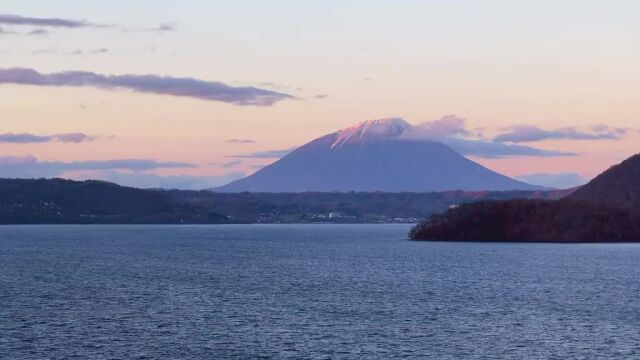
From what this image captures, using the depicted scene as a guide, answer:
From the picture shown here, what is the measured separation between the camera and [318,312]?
9531 cm

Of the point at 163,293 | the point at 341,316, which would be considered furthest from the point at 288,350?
the point at 163,293

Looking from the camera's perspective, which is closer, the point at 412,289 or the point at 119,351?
the point at 119,351

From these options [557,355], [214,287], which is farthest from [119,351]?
[214,287]

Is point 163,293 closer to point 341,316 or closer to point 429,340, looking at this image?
point 341,316

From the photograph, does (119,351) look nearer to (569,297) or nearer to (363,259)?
(569,297)

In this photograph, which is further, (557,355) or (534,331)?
(534,331)

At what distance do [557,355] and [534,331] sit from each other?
11337mm

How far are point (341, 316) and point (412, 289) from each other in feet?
97.1

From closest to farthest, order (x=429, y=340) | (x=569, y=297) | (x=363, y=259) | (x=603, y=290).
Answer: (x=429, y=340)
(x=569, y=297)
(x=603, y=290)
(x=363, y=259)

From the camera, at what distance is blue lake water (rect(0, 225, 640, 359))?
244 ft

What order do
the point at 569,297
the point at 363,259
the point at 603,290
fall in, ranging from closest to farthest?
the point at 569,297 < the point at 603,290 < the point at 363,259

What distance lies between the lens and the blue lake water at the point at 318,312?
74.4 metres

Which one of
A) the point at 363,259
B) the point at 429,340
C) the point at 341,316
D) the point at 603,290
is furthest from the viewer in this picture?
the point at 363,259

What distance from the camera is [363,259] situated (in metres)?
189
